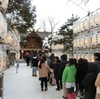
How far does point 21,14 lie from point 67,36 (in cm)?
658

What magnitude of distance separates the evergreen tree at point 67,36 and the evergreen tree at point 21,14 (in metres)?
4.31

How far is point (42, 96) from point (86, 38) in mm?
4174

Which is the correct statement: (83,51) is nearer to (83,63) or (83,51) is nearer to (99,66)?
(83,63)

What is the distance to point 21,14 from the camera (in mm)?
15852

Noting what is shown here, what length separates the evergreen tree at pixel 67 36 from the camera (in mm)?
20094

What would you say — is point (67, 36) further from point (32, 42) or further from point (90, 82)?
point (32, 42)

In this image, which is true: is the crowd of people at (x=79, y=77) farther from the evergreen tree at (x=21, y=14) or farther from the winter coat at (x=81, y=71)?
the evergreen tree at (x=21, y=14)

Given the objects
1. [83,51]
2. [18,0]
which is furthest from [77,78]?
[18,0]

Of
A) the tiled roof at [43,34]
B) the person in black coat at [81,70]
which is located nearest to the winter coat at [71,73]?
the person in black coat at [81,70]

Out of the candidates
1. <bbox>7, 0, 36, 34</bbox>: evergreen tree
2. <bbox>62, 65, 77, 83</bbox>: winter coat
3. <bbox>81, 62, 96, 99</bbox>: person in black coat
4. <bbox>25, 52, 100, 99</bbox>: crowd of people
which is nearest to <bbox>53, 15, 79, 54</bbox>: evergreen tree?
<bbox>7, 0, 36, 34</bbox>: evergreen tree

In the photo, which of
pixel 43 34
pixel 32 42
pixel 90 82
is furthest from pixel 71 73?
pixel 43 34

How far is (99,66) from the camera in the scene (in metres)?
5.53

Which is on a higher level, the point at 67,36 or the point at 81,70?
the point at 67,36

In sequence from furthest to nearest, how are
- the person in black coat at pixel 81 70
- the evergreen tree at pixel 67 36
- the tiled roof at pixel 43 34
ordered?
the tiled roof at pixel 43 34, the evergreen tree at pixel 67 36, the person in black coat at pixel 81 70
